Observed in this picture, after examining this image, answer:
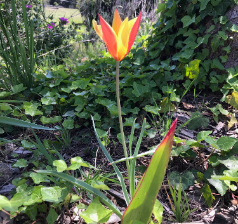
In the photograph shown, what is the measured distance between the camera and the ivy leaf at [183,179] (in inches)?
39.6

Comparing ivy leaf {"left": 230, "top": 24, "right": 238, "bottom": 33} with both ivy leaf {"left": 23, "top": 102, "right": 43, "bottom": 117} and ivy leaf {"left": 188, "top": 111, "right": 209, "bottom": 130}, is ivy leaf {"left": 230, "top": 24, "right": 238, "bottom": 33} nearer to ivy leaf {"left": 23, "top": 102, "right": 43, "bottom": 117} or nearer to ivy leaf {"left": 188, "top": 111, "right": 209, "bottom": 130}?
ivy leaf {"left": 188, "top": 111, "right": 209, "bottom": 130}

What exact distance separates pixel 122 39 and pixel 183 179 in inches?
30.3

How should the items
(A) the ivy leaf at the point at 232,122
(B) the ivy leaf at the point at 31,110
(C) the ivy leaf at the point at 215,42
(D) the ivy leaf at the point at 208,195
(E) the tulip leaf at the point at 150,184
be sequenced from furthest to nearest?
1. (C) the ivy leaf at the point at 215,42
2. (A) the ivy leaf at the point at 232,122
3. (B) the ivy leaf at the point at 31,110
4. (D) the ivy leaf at the point at 208,195
5. (E) the tulip leaf at the point at 150,184

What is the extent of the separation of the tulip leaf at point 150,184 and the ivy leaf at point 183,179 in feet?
1.25

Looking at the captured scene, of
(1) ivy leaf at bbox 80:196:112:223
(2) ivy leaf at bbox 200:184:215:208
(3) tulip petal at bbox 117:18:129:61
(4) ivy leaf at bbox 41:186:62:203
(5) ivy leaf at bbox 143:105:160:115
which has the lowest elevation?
(2) ivy leaf at bbox 200:184:215:208

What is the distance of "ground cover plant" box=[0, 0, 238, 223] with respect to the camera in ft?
2.50

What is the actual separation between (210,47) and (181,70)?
1.09ft

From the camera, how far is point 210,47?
178 cm

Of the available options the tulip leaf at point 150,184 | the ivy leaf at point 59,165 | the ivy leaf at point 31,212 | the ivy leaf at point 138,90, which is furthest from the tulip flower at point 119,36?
the ivy leaf at point 138,90

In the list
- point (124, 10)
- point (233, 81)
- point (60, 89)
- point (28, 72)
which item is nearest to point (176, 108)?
point (233, 81)

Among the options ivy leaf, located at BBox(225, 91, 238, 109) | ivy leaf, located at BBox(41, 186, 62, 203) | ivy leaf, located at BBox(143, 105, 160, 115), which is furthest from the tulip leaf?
ivy leaf, located at BBox(225, 91, 238, 109)

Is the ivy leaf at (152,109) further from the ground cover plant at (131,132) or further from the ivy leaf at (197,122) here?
the ivy leaf at (197,122)

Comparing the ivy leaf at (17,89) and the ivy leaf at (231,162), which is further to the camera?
the ivy leaf at (17,89)

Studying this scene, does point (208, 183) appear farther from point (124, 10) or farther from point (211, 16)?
point (124, 10)
